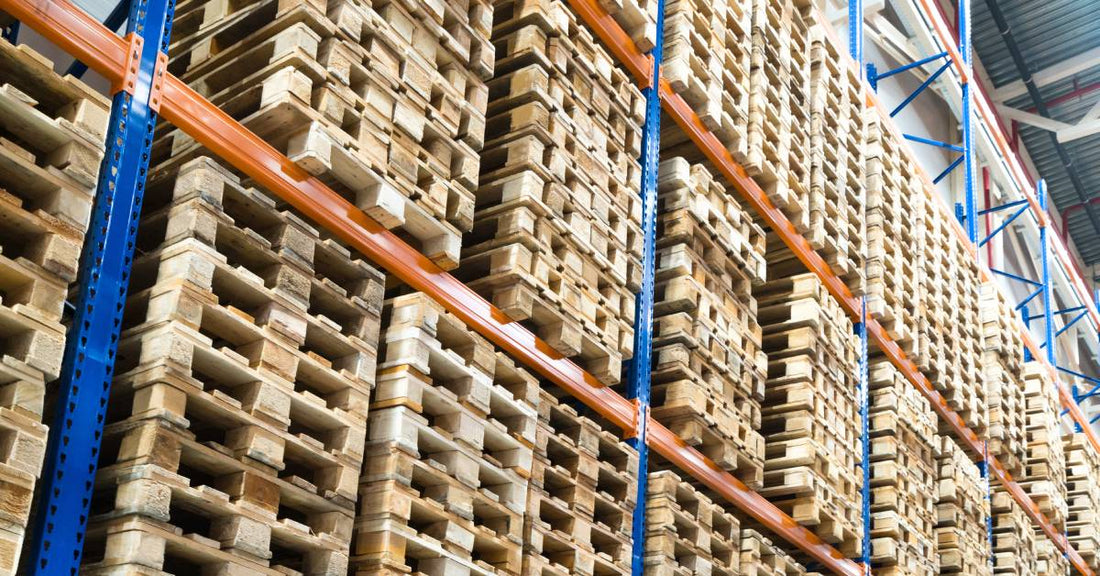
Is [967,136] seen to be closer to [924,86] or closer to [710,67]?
[924,86]

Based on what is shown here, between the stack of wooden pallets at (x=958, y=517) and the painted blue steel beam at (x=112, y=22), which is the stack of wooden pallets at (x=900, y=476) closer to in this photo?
the stack of wooden pallets at (x=958, y=517)

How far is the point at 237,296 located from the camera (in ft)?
17.1

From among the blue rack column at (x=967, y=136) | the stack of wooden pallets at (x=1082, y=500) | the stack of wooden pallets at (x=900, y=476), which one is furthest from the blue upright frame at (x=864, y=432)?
the stack of wooden pallets at (x=1082, y=500)

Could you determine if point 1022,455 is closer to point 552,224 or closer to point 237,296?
point 552,224

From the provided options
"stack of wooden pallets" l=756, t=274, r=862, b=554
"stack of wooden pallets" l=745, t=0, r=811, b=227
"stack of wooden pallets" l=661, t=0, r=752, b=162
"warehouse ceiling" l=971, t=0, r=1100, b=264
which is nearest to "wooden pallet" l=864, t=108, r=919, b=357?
"stack of wooden pallets" l=756, t=274, r=862, b=554

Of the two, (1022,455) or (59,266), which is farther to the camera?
(1022,455)

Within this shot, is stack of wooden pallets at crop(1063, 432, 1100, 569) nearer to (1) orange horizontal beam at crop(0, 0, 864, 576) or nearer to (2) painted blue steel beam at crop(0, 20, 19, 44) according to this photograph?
(1) orange horizontal beam at crop(0, 0, 864, 576)

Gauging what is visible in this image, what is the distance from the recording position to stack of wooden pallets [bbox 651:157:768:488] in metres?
8.27

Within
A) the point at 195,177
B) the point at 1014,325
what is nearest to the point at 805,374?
the point at 195,177

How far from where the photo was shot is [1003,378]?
15430 mm

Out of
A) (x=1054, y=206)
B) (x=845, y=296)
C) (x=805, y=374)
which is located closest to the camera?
(x=805, y=374)

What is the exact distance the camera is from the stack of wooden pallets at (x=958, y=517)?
40.1 ft

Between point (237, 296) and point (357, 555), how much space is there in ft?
4.14

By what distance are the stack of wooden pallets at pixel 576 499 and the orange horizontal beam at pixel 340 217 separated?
225 millimetres
